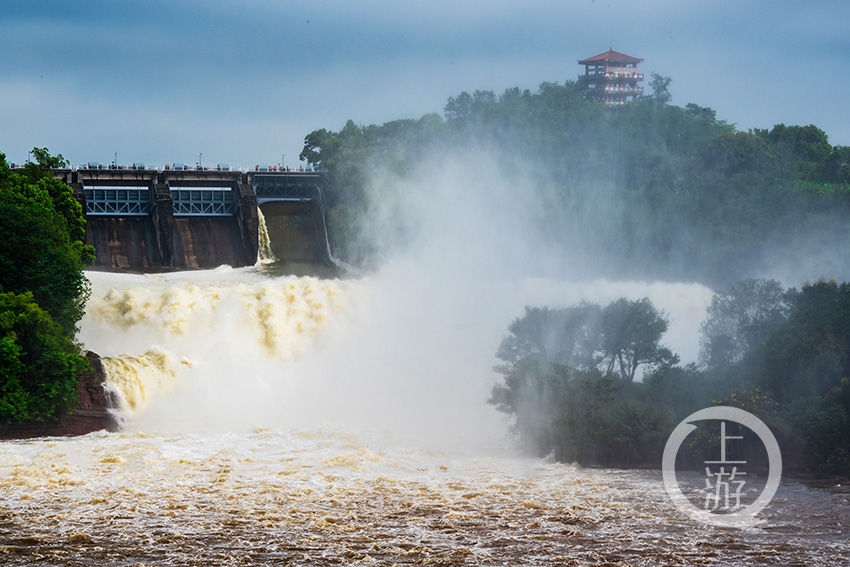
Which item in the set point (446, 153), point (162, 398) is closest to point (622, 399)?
point (162, 398)

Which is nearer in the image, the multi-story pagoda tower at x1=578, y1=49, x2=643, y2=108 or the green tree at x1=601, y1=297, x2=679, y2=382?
the green tree at x1=601, y1=297, x2=679, y2=382

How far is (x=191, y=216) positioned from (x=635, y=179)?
32525 millimetres

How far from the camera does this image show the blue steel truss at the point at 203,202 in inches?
2562

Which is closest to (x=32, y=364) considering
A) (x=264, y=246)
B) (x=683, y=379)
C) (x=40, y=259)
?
(x=40, y=259)

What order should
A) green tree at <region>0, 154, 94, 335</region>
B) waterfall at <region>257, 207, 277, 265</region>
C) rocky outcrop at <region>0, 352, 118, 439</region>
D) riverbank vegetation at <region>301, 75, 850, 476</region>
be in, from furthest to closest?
waterfall at <region>257, 207, 277, 265</region>, green tree at <region>0, 154, 94, 335</region>, rocky outcrop at <region>0, 352, 118, 439</region>, riverbank vegetation at <region>301, 75, 850, 476</region>

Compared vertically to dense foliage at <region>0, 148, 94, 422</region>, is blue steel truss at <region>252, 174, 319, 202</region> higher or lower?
higher

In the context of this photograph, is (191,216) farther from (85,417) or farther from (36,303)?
(85,417)

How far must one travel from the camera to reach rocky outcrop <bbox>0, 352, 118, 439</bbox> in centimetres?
3916

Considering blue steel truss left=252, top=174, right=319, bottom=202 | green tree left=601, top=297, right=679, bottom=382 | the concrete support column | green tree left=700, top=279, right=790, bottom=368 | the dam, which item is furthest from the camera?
blue steel truss left=252, top=174, right=319, bottom=202

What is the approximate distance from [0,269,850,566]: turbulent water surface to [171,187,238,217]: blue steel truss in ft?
20.1

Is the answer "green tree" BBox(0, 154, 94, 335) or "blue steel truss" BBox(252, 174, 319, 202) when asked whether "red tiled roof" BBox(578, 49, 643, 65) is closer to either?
"blue steel truss" BBox(252, 174, 319, 202)

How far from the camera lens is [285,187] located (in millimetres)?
69688

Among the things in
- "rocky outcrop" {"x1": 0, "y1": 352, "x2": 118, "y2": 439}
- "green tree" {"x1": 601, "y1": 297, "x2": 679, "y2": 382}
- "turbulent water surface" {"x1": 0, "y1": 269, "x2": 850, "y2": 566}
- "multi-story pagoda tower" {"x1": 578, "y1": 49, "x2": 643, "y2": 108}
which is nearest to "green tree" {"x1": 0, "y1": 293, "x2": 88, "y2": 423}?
"rocky outcrop" {"x1": 0, "y1": 352, "x2": 118, "y2": 439}

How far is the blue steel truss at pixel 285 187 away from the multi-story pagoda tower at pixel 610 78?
179ft
